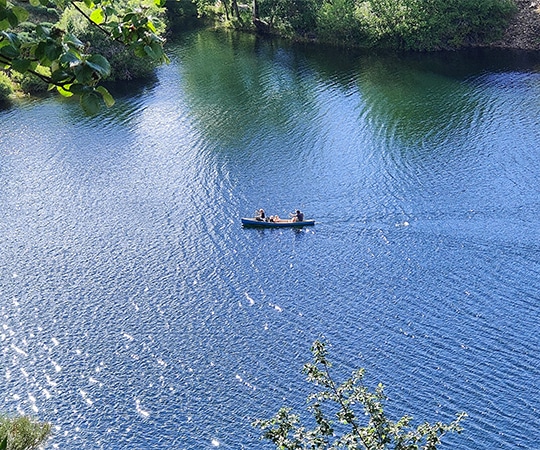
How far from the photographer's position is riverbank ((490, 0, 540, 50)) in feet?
227

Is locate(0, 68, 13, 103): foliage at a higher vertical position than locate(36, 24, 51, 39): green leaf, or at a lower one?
lower

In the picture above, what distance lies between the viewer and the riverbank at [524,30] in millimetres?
69125

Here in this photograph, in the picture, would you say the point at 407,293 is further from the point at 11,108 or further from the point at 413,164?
the point at 11,108

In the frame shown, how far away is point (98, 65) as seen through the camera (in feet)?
18.0

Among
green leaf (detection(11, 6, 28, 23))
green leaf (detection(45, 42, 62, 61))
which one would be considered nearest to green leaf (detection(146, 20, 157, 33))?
green leaf (detection(45, 42, 62, 61))

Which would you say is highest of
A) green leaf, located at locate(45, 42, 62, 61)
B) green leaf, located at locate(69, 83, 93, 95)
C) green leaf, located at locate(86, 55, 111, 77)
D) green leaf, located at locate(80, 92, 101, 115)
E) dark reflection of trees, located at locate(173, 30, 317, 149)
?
green leaf, located at locate(45, 42, 62, 61)

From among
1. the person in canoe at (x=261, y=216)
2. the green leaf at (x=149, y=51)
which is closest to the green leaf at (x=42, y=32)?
the green leaf at (x=149, y=51)

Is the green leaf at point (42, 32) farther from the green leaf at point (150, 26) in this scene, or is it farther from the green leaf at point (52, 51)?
the green leaf at point (150, 26)

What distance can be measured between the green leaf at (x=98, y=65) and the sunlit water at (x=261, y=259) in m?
21.4

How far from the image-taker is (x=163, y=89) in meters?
60.3

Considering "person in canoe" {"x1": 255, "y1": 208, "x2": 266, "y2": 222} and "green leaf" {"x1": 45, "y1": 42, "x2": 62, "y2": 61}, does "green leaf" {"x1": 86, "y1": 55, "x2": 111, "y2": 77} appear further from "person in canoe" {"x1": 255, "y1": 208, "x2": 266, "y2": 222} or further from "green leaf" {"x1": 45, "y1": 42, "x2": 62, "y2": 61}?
"person in canoe" {"x1": 255, "y1": 208, "x2": 266, "y2": 222}

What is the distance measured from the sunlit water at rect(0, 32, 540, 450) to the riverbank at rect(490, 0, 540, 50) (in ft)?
45.1

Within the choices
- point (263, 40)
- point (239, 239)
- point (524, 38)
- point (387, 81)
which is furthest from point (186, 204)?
point (524, 38)

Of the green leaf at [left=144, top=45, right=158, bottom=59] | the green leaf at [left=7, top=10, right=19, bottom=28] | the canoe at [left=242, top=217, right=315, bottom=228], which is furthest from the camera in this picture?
the canoe at [left=242, top=217, right=315, bottom=228]
